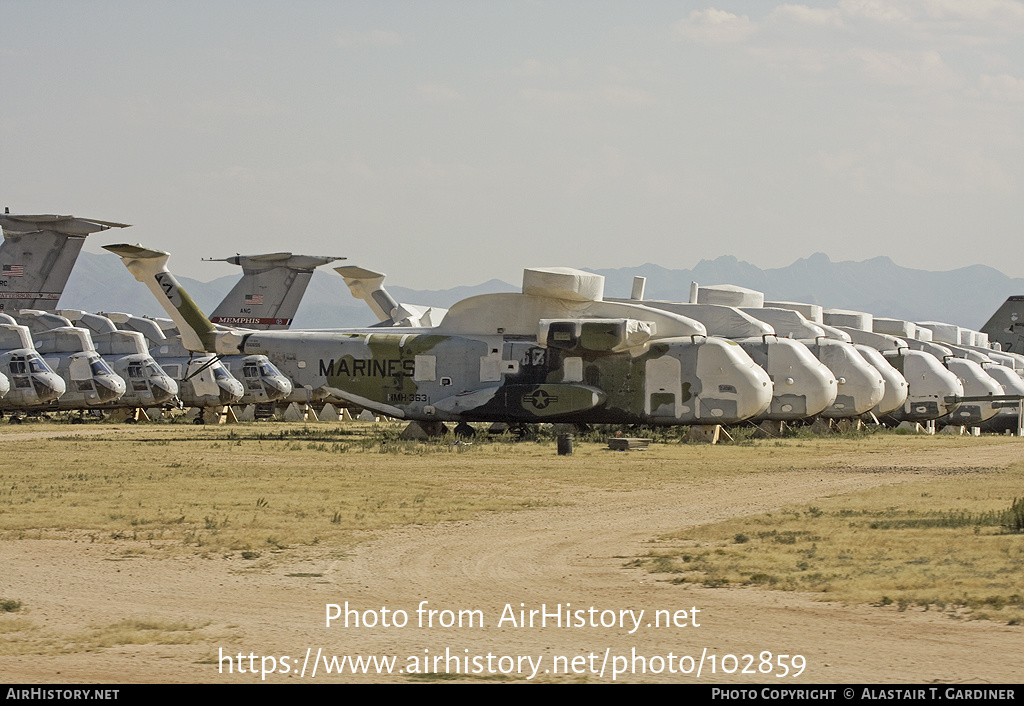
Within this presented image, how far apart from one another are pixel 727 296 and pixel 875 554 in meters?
31.3

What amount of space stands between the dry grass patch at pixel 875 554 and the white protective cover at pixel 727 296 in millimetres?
25725

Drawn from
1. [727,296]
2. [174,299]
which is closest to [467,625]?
[174,299]

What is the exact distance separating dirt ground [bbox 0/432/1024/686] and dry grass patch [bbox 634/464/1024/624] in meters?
0.45

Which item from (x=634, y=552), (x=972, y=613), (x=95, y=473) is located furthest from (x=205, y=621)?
(x=95, y=473)

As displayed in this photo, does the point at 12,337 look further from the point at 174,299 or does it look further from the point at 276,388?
the point at 276,388

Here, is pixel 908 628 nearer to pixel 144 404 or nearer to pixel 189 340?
pixel 189 340

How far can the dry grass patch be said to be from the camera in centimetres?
1010

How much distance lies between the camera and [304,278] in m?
53.9

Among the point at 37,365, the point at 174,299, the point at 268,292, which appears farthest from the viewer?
the point at 268,292

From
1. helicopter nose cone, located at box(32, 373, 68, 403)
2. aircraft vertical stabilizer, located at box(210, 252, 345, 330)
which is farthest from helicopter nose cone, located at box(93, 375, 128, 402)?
aircraft vertical stabilizer, located at box(210, 252, 345, 330)

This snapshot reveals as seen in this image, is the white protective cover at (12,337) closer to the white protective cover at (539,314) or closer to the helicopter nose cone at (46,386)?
the helicopter nose cone at (46,386)

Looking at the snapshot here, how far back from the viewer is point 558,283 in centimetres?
3152
